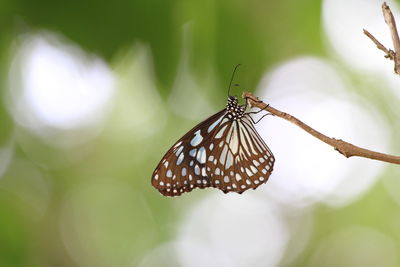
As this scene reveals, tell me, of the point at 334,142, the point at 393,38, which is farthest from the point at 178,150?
the point at 393,38

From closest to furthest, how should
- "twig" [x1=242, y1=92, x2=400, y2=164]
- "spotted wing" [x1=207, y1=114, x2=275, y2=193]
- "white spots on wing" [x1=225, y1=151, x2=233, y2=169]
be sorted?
"twig" [x1=242, y1=92, x2=400, y2=164]
"spotted wing" [x1=207, y1=114, x2=275, y2=193]
"white spots on wing" [x1=225, y1=151, x2=233, y2=169]

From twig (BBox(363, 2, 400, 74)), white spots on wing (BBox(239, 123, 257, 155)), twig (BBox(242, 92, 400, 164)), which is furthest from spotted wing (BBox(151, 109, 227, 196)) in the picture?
twig (BBox(363, 2, 400, 74))

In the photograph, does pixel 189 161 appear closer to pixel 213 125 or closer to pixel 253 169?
pixel 213 125

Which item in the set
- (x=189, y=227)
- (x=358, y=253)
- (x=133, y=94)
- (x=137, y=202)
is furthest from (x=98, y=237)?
(x=358, y=253)

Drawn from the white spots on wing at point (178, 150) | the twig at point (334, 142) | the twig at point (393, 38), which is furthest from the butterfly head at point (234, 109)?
the twig at point (393, 38)

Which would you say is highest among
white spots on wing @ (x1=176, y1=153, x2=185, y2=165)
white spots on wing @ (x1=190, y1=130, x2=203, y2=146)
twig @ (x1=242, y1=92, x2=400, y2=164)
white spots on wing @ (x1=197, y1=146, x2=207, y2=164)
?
white spots on wing @ (x1=190, y1=130, x2=203, y2=146)

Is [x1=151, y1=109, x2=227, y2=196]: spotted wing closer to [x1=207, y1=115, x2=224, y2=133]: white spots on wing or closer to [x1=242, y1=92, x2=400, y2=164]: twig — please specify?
[x1=207, y1=115, x2=224, y2=133]: white spots on wing
